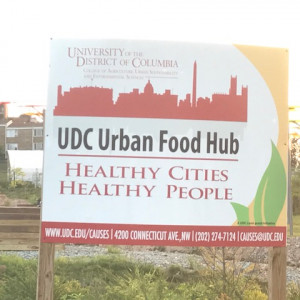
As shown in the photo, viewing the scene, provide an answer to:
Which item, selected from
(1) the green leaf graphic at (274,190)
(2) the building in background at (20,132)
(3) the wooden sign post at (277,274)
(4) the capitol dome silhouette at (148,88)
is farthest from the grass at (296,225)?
(4) the capitol dome silhouette at (148,88)

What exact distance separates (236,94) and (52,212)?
1.72 meters

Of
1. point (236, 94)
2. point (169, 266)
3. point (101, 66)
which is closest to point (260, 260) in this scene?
point (169, 266)

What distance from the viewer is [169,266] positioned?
782 centimetres

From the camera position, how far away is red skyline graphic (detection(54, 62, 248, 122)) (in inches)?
Result: 201

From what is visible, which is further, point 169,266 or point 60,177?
point 169,266

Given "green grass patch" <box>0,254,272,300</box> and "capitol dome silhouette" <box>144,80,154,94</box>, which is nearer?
"capitol dome silhouette" <box>144,80,154,94</box>

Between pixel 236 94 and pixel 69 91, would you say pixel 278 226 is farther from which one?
pixel 69 91

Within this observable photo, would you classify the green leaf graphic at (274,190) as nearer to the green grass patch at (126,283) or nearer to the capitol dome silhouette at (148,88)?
the capitol dome silhouette at (148,88)

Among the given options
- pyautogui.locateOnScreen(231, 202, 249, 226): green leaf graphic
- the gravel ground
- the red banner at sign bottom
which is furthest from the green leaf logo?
the gravel ground

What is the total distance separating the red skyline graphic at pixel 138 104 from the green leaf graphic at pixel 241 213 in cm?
71

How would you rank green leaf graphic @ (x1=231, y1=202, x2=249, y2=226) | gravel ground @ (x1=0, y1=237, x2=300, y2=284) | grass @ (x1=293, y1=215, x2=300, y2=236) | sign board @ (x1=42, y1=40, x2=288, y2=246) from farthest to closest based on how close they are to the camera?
grass @ (x1=293, y1=215, x2=300, y2=236) → gravel ground @ (x1=0, y1=237, x2=300, y2=284) → green leaf graphic @ (x1=231, y1=202, x2=249, y2=226) → sign board @ (x1=42, y1=40, x2=288, y2=246)

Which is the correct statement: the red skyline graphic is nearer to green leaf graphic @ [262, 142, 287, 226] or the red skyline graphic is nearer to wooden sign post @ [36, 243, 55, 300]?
green leaf graphic @ [262, 142, 287, 226]

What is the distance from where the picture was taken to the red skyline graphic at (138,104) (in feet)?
16.8

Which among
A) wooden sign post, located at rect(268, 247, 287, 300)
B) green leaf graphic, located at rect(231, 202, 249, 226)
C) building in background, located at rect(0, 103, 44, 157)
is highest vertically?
building in background, located at rect(0, 103, 44, 157)
